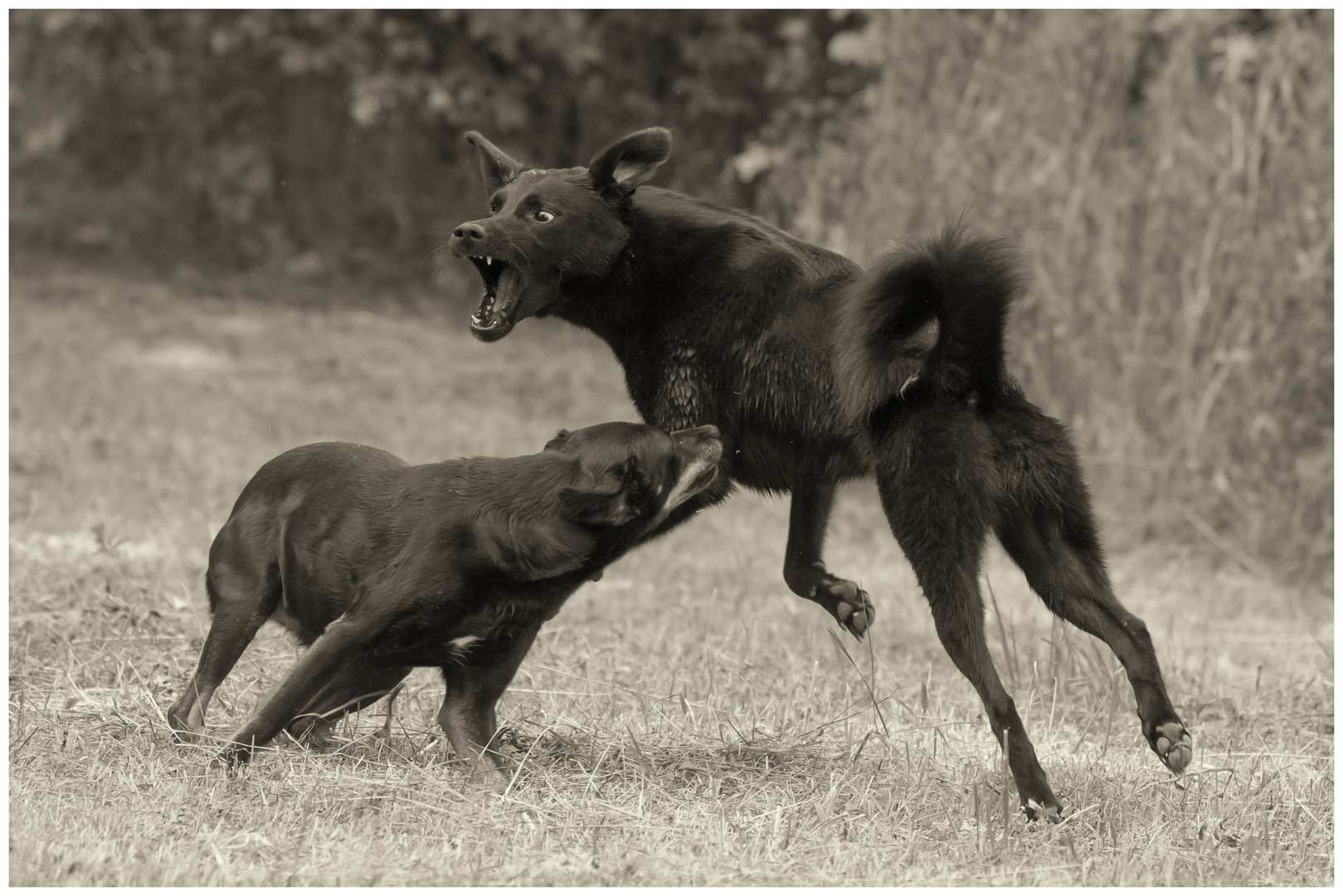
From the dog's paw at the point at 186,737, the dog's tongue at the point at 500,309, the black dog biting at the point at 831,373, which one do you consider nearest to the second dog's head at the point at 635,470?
the black dog biting at the point at 831,373

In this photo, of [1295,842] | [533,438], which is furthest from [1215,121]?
[1295,842]

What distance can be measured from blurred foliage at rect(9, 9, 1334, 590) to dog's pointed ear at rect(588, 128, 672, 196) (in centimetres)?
207

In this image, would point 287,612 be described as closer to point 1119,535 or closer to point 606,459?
point 606,459

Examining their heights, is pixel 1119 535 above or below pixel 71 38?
below

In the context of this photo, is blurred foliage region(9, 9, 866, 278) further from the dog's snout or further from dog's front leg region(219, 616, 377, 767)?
dog's front leg region(219, 616, 377, 767)

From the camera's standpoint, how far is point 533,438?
10.3 meters

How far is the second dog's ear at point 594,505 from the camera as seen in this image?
405 centimetres

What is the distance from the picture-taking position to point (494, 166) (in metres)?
5.29

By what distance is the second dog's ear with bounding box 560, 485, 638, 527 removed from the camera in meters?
4.05

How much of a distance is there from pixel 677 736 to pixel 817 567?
693 mm

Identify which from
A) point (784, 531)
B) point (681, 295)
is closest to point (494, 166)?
point (681, 295)

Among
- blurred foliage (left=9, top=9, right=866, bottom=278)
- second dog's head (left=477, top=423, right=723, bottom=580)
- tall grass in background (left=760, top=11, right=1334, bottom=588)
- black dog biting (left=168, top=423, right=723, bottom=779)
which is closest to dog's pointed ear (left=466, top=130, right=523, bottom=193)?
black dog biting (left=168, top=423, right=723, bottom=779)

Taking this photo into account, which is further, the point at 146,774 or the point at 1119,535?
the point at 1119,535

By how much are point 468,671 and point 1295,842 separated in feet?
7.28
